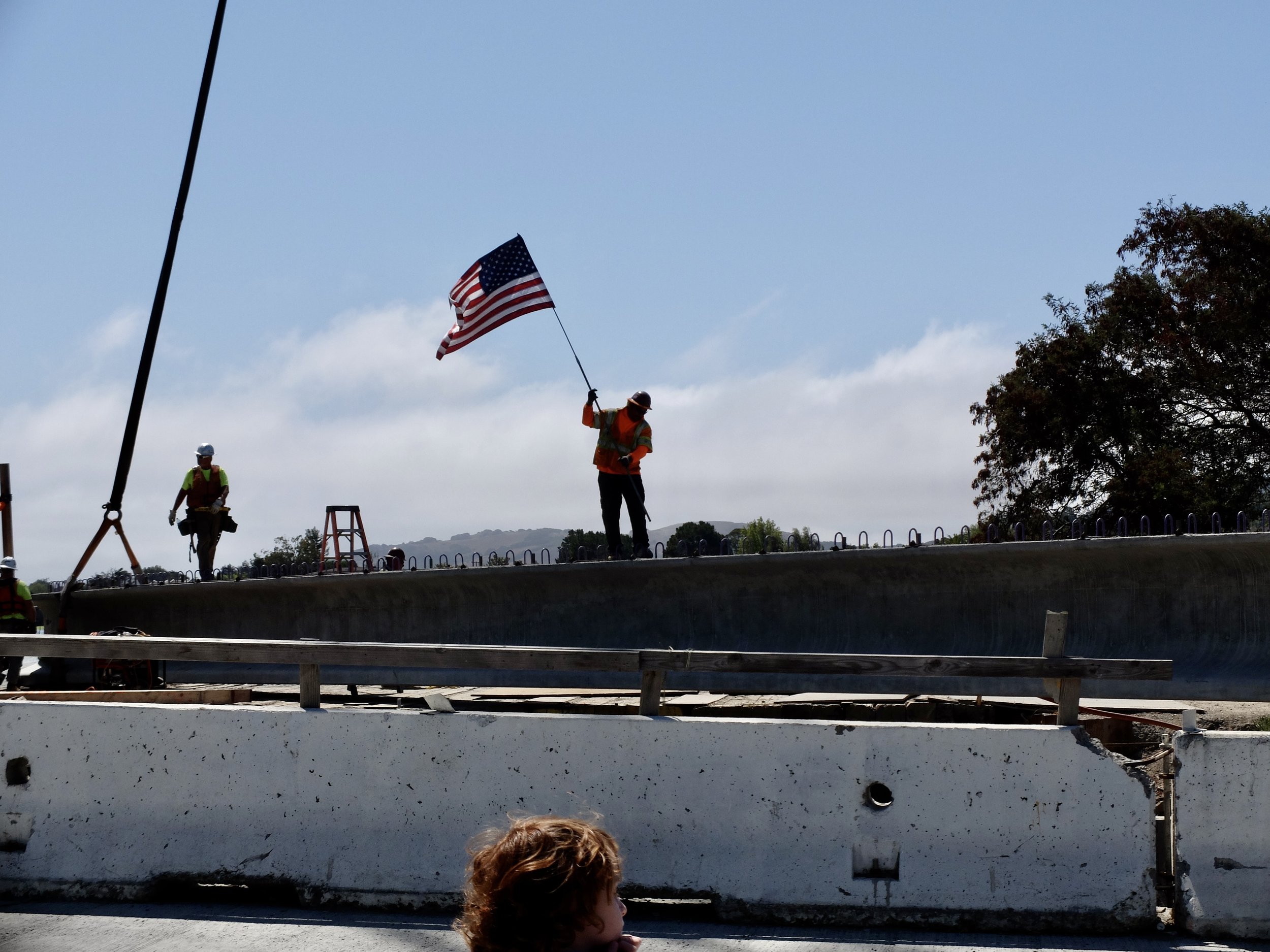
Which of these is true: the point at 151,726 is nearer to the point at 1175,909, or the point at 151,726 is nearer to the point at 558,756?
the point at 558,756

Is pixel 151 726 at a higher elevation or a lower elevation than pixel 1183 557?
lower

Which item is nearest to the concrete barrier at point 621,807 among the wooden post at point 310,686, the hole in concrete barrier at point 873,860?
the hole in concrete barrier at point 873,860

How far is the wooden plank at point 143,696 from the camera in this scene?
24.1 feet

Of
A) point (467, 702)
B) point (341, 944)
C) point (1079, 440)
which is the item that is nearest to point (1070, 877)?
point (341, 944)

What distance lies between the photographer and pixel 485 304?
15.1m

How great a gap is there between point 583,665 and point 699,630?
19.7 feet

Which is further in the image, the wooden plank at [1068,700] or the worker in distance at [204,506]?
the worker in distance at [204,506]

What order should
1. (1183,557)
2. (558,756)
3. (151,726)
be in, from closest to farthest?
1. (558,756)
2. (151,726)
3. (1183,557)

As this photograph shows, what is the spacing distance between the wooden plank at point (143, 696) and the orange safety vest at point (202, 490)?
5753 millimetres

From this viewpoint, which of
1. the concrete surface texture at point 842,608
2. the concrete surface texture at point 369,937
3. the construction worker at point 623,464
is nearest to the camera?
the concrete surface texture at point 369,937

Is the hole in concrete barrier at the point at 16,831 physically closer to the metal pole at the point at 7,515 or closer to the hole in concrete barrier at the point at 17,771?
the hole in concrete barrier at the point at 17,771

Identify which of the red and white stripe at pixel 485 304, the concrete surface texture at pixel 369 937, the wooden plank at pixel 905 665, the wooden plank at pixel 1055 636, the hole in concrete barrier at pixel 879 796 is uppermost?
the red and white stripe at pixel 485 304

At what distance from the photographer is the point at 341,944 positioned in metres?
5.18

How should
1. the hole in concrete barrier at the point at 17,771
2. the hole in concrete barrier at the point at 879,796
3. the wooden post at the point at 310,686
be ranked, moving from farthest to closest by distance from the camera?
the hole in concrete barrier at the point at 17,771
the wooden post at the point at 310,686
the hole in concrete barrier at the point at 879,796
